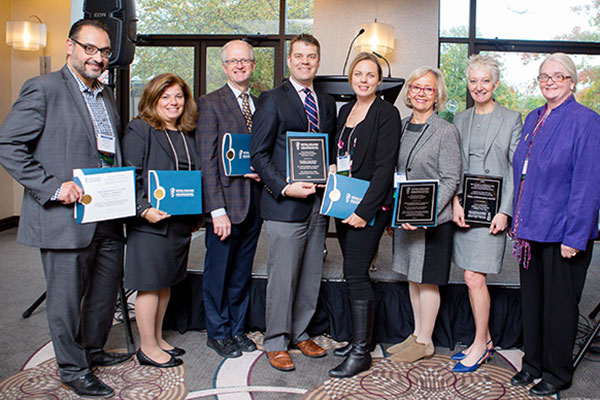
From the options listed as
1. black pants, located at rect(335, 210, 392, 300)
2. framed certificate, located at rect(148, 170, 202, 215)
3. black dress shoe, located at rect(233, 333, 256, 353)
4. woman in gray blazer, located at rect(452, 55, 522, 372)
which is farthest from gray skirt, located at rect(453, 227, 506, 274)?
framed certificate, located at rect(148, 170, 202, 215)

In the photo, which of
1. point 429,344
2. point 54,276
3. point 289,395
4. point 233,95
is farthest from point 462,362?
point 54,276

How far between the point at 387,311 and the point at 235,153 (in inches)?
51.5

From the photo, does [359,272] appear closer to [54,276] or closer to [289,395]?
[289,395]

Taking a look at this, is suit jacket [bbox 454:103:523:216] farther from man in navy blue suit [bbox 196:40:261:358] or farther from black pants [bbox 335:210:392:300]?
man in navy blue suit [bbox 196:40:261:358]

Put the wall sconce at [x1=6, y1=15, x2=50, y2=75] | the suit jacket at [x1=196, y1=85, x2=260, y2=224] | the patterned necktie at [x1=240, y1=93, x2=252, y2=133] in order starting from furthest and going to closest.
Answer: the wall sconce at [x1=6, y1=15, x2=50, y2=75]
the patterned necktie at [x1=240, y1=93, x2=252, y2=133]
the suit jacket at [x1=196, y1=85, x2=260, y2=224]

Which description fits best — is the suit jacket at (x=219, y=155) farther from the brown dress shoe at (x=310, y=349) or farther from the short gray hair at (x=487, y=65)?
the short gray hair at (x=487, y=65)

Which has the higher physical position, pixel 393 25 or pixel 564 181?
pixel 393 25

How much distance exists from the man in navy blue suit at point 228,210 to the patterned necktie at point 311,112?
1.10ft

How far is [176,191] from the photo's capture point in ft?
7.70

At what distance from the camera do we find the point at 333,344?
2893 millimetres

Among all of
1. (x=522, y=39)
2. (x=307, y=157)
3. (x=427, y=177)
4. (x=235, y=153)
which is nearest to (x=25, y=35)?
(x=235, y=153)

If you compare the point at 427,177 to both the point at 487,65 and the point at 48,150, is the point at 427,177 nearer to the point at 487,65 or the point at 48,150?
the point at 487,65

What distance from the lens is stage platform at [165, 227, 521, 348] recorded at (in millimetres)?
2889

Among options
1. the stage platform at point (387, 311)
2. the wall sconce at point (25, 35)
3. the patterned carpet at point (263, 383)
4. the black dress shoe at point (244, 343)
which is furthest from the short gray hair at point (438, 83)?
the wall sconce at point (25, 35)
